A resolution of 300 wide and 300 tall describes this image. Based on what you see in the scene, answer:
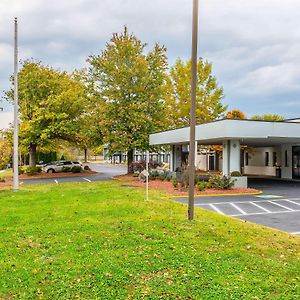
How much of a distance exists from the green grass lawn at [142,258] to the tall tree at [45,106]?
2423 centimetres

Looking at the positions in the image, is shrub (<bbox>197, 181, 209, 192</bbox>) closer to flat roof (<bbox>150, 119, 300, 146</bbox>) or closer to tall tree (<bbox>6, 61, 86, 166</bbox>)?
flat roof (<bbox>150, 119, 300, 146</bbox>)

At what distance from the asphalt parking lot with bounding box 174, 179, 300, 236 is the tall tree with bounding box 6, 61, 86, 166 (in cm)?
2085

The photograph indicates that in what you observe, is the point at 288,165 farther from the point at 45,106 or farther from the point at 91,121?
the point at 45,106

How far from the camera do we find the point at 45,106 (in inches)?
1342

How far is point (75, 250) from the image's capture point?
21.6 ft

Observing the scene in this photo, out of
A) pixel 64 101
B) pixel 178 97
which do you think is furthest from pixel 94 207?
pixel 178 97

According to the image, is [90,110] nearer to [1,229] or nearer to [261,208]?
[261,208]

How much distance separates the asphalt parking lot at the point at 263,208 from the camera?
10.3 metres

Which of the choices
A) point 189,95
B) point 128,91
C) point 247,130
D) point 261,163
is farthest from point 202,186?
point 189,95

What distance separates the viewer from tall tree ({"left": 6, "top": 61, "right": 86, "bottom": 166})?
1302 inches

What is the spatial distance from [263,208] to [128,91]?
1920 centimetres

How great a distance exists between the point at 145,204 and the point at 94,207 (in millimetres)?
1720

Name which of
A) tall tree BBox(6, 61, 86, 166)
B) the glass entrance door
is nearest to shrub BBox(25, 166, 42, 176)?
tall tree BBox(6, 61, 86, 166)

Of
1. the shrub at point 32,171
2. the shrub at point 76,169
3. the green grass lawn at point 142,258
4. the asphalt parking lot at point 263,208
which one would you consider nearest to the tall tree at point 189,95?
the shrub at point 76,169
